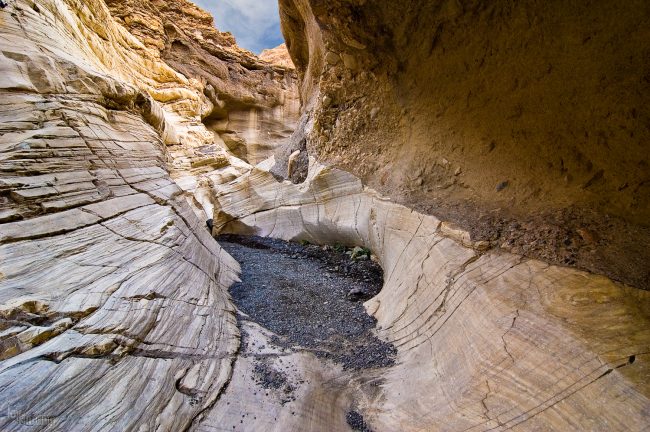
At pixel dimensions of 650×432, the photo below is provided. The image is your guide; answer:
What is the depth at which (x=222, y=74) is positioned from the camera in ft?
48.4

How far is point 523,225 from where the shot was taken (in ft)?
9.01

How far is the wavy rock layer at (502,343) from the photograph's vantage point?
1701 millimetres

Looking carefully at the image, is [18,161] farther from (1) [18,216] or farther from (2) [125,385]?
(2) [125,385]

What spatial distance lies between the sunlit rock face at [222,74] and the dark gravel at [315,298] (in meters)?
6.50

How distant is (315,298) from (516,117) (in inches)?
129

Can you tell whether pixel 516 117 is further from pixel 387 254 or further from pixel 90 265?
pixel 90 265

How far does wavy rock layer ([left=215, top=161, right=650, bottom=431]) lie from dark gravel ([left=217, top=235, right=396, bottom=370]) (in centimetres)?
32

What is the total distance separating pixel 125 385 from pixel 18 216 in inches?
69.6

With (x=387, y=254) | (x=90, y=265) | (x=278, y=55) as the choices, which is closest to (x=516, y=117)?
(x=387, y=254)

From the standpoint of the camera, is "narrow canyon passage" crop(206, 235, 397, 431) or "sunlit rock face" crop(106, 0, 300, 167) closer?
"narrow canyon passage" crop(206, 235, 397, 431)

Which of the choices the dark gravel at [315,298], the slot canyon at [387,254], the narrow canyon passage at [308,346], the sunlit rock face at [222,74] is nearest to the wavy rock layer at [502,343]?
the slot canyon at [387,254]

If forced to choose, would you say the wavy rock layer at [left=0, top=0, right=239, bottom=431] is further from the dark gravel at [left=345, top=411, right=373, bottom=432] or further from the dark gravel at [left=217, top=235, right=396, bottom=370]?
the dark gravel at [left=345, top=411, right=373, bottom=432]

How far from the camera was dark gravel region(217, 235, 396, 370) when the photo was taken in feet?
10.4

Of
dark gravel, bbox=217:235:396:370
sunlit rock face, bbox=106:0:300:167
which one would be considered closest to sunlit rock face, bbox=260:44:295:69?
sunlit rock face, bbox=106:0:300:167
